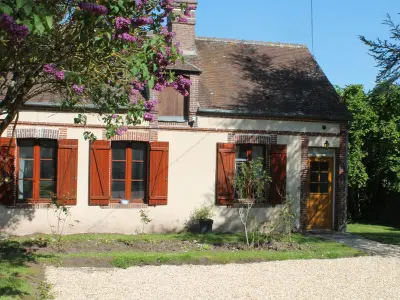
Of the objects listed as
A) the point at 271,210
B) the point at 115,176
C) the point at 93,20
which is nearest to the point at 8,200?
the point at 115,176

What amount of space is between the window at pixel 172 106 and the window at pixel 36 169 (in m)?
2.81

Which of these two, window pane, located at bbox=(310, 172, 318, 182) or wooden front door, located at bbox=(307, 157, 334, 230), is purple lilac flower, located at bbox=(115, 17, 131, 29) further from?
window pane, located at bbox=(310, 172, 318, 182)

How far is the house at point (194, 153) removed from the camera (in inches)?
499

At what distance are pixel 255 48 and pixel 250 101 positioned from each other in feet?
10.5

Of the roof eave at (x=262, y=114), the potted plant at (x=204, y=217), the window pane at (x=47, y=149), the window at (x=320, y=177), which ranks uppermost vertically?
the roof eave at (x=262, y=114)

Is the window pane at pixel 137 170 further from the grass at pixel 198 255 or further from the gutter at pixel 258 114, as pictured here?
the gutter at pixel 258 114

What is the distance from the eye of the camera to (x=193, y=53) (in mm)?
15633

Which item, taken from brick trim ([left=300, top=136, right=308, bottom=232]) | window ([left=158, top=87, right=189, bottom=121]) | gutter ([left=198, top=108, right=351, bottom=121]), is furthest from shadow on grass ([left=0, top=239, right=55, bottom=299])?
brick trim ([left=300, top=136, right=308, bottom=232])

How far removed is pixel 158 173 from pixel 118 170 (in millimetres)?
1008

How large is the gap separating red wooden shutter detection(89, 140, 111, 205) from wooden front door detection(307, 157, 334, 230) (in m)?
5.71

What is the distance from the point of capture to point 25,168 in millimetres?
12688

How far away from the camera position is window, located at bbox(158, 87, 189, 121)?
535 inches

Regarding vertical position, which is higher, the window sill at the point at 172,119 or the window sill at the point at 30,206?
the window sill at the point at 172,119

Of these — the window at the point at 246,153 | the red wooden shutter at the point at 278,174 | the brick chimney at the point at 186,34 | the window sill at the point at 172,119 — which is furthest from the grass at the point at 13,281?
the brick chimney at the point at 186,34
